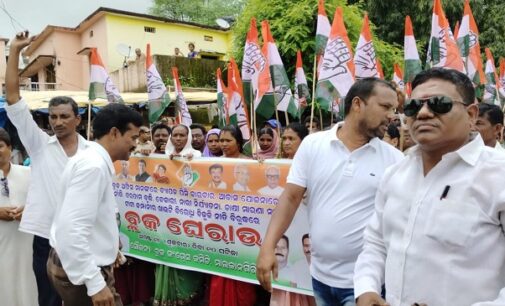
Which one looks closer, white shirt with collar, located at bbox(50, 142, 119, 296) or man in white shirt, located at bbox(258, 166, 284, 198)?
white shirt with collar, located at bbox(50, 142, 119, 296)

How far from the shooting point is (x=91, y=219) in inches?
87.9

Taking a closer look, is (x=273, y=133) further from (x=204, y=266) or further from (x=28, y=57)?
(x=28, y=57)

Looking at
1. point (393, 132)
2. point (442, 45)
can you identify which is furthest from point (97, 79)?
point (442, 45)

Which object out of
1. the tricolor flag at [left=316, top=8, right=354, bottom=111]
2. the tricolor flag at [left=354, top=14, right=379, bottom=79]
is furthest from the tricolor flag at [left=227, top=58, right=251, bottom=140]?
the tricolor flag at [left=354, top=14, right=379, bottom=79]

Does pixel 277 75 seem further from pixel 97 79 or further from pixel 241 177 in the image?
pixel 97 79

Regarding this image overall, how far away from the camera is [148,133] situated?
234 inches

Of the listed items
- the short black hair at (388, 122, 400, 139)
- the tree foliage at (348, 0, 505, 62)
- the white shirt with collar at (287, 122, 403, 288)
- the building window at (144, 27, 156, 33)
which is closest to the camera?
the white shirt with collar at (287, 122, 403, 288)

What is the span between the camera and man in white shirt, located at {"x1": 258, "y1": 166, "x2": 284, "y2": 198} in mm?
3555

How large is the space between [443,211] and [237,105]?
451 centimetres

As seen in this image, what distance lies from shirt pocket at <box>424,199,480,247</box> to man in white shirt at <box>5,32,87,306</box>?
2486 millimetres

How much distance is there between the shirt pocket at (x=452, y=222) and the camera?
1.34 meters

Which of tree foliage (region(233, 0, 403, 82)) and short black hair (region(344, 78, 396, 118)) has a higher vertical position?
tree foliage (region(233, 0, 403, 82))

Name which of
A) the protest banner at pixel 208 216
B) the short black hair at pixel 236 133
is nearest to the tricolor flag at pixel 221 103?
the short black hair at pixel 236 133

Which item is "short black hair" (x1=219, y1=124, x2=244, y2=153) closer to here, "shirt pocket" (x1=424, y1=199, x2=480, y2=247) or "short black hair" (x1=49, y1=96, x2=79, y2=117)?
"short black hair" (x1=49, y1=96, x2=79, y2=117)
